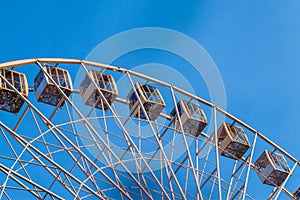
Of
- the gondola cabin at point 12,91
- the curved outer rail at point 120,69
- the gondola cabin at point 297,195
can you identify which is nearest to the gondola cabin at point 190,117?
the curved outer rail at point 120,69

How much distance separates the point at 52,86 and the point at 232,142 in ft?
40.1

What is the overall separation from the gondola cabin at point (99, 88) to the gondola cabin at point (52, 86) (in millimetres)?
1251

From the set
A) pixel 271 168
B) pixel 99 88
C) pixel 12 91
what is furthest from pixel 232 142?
pixel 12 91

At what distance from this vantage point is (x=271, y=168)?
46312mm

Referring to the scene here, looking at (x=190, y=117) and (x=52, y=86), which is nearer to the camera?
(x=52, y=86)

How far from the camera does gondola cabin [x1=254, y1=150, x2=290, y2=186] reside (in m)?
46.2

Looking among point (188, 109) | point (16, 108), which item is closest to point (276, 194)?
point (188, 109)

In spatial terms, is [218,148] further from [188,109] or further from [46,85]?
[46,85]

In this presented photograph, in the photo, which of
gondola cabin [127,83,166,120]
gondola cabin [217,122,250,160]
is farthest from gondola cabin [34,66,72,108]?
gondola cabin [217,122,250,160]

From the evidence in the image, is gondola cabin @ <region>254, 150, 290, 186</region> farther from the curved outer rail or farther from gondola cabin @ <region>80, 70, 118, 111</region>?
gondola cabin @ <region>80, 70, 118, 111</region>

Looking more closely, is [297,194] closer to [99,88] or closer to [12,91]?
[99,88]

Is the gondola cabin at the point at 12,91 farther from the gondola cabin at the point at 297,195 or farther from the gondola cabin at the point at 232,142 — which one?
the gondola cabin at the point at 297,195

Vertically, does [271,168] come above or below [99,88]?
above

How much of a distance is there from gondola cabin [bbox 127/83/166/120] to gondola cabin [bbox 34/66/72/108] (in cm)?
409
